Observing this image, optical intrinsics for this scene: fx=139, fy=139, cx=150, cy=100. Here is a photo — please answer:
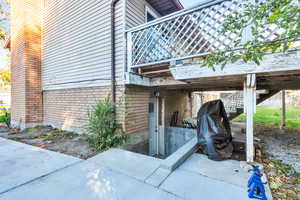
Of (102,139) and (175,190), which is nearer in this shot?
(175,190)

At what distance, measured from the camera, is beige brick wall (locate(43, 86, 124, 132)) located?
4809 millimetres

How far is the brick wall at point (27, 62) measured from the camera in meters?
→ 6.53

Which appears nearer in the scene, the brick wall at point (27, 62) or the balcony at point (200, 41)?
the balcony at point (200, 41)

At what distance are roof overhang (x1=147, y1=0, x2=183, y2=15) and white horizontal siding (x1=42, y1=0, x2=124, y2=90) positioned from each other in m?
1.74

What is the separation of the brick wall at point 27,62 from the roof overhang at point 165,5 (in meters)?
5.91

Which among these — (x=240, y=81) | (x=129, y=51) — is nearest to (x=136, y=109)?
(x=129, y=51)

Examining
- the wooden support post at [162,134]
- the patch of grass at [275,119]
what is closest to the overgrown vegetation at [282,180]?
the wooden support post at [162,134]

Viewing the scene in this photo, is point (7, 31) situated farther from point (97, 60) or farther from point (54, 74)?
point (97, 60)

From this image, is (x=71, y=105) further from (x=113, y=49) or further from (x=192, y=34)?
(x=192, y=34)

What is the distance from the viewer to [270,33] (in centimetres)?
242

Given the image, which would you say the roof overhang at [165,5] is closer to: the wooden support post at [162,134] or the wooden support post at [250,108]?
the wooden support post at [162,134]

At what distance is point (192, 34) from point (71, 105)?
5146mm

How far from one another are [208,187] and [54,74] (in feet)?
23.8

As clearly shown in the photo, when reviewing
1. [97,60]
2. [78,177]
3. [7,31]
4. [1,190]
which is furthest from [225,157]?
[7,31]
